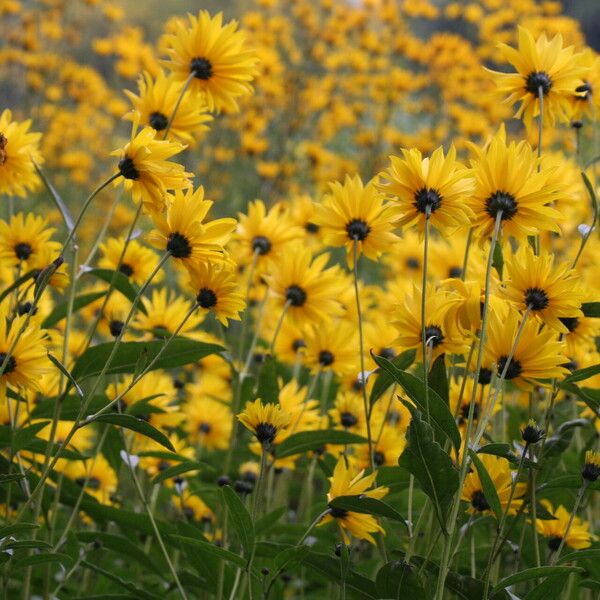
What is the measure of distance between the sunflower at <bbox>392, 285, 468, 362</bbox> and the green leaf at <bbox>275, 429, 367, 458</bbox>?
26cm

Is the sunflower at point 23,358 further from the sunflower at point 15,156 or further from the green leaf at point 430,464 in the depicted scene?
the green leaf at point 430,464

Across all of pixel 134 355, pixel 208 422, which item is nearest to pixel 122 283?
pixel 134 355

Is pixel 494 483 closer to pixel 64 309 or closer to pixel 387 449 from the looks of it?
pixel 387 449

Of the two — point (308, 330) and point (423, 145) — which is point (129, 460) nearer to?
point (308, 330)

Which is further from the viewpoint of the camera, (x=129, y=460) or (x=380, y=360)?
(x=129, y=460)

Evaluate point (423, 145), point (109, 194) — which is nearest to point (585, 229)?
point (423, 145)

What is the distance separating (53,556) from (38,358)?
11.8 inches

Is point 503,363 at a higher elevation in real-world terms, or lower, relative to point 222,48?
lower

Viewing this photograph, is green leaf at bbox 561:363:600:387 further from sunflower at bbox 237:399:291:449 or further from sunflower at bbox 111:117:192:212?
sunflower at bbox 111:117:192:212

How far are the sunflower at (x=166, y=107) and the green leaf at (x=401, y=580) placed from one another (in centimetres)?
90

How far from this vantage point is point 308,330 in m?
2.17

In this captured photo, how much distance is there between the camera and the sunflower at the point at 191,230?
1.37 metres

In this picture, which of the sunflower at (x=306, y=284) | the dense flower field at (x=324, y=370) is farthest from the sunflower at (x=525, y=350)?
the sunflower at (x=306, y=284)

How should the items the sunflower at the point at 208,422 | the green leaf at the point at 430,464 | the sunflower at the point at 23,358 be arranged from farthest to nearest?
the sunflower at the point at 208,422 → the sunflower at the point at 23,358 → the green leaf at the point at 430,464
